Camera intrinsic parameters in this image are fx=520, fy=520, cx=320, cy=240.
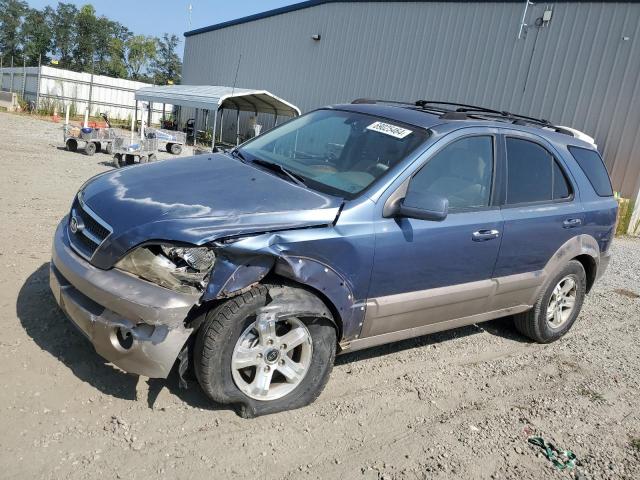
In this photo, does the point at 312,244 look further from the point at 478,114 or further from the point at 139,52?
the point at 139,52

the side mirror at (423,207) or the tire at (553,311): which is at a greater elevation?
the side mirror at (423,207)

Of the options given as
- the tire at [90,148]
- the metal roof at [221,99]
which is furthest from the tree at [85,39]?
the tire at [90,148]

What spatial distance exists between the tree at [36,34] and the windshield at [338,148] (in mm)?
82132

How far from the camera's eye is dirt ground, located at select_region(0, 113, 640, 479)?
8.76 ft

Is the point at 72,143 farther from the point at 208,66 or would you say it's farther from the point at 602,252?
the point at 208,66

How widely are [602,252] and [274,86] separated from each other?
20.4 m

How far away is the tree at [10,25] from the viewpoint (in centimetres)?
7112

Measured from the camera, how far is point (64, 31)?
246 feet

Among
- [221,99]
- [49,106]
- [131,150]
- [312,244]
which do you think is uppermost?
[221,99]

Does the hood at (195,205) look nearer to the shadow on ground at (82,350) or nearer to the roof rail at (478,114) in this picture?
the shadow on ground at (82,350)

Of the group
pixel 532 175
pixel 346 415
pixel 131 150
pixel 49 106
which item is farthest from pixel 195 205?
pixel 49 106

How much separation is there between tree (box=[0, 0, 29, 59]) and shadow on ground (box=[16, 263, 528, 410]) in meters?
82.2

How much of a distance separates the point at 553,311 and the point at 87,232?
13.1ft

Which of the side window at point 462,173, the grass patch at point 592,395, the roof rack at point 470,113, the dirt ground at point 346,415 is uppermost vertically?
the roof rack at point 470,113
